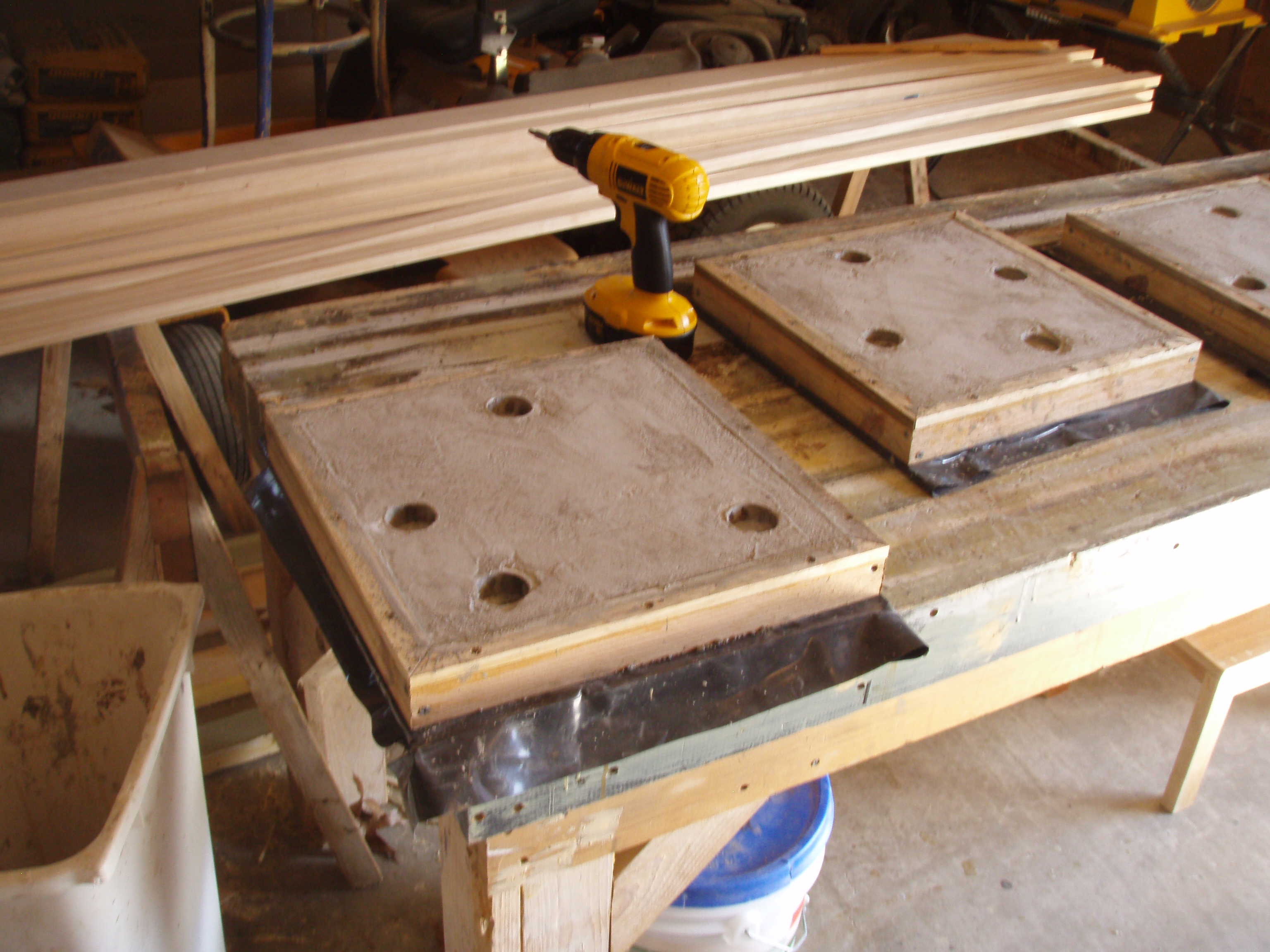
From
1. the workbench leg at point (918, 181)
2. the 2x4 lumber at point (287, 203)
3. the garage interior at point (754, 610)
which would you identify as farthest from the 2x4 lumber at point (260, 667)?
the workbench leg at point (918, 181)

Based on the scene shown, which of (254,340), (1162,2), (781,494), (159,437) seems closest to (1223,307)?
(781,494)

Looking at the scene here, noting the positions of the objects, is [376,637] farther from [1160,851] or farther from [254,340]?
[1160,851]

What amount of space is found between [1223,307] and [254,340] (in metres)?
1.28

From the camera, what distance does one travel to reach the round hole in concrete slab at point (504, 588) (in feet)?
2.84

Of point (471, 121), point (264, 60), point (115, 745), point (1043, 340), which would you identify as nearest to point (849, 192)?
point (471, 121)

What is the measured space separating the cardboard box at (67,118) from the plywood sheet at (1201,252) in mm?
3734

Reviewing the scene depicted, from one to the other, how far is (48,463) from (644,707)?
193cm

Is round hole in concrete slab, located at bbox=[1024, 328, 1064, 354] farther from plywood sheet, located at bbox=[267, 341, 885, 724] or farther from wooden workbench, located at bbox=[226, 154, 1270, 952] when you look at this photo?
plywood sheet, located at bbox=[267, 341, 885, 724]

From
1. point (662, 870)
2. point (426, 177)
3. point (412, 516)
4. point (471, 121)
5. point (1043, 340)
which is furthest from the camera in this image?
point (471, 121)

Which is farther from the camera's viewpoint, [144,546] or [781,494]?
[144,546]

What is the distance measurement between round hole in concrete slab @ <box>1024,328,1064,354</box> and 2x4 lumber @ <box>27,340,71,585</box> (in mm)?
1805

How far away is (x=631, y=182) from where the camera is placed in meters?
1.20

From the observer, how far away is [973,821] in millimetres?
1898

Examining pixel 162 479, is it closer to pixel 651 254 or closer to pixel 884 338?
pixel 651 254
